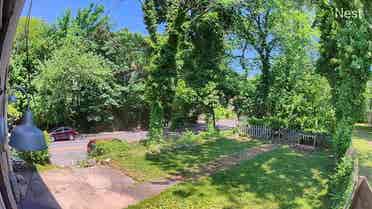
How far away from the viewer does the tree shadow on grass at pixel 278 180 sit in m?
7.07

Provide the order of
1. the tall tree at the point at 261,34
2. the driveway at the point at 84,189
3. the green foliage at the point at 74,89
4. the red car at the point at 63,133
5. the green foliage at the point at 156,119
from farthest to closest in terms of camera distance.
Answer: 1. the red car at the point at 63,133
2. the green foliage at the point at 74,89
3. the tall tree at the point at 261,34
4. the green foliage at the point at 156,119
5. the driveway at the point at 84,189

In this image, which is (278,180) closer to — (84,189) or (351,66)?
(351,66)

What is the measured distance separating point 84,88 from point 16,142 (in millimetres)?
18596

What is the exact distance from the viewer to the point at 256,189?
7766 mm

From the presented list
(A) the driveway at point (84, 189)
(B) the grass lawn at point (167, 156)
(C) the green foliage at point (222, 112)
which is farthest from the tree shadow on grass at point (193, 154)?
(C) the green foliage at point (222, 112)

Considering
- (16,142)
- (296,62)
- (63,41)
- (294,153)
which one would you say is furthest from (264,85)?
(16,142)

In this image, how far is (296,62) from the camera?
16844 mm

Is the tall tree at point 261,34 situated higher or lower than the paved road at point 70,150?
higher

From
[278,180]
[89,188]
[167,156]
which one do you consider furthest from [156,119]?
[278,180]

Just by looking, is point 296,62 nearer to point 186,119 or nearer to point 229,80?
point 229,80

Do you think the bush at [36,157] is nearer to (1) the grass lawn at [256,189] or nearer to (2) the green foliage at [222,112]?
(1) the grass lawn at [256,189]

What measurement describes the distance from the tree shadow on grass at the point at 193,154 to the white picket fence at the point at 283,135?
139 cm

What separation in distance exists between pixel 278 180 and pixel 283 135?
22.0 ft

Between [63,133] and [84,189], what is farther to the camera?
[63,133]
